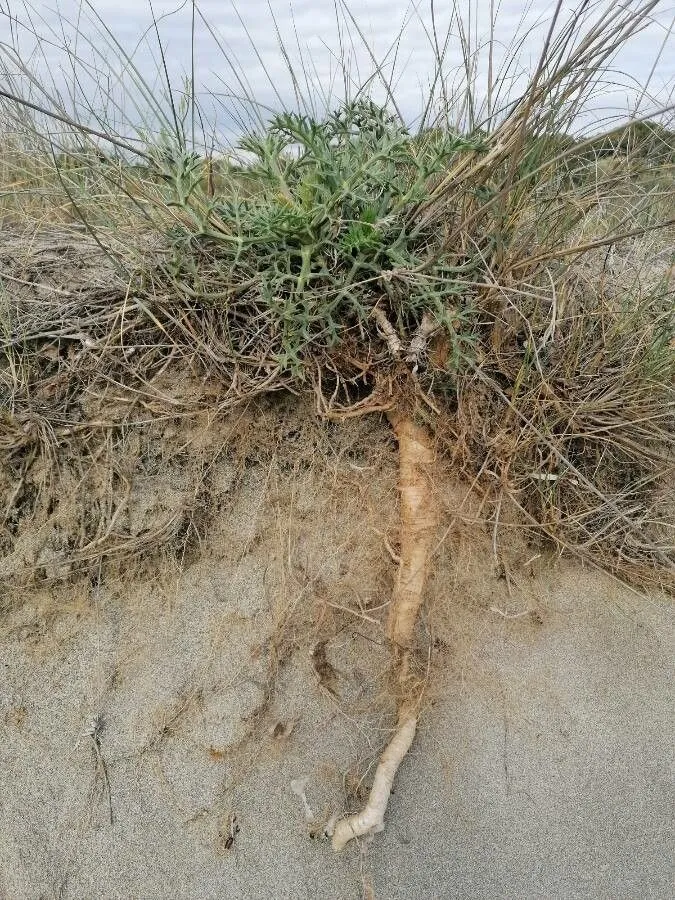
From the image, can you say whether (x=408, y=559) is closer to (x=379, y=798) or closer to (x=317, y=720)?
(x=317, y=720)

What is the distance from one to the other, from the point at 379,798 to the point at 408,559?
620mm

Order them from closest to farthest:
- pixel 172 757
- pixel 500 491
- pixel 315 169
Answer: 1. pixel 315 169
2. pixel 172 757
3. pixel 500 491

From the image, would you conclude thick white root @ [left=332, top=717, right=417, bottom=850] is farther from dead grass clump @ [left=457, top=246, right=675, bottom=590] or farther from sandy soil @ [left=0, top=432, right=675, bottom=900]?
dead grass clump @ [left=457, top=246, right=675, bottom=590]

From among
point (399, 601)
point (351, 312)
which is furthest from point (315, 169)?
point (399, 601)

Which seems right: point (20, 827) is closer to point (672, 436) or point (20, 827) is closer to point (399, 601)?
point (399, 601)

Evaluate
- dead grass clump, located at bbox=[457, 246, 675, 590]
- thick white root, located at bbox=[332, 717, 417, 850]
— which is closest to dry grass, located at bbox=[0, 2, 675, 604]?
dead grass clump, located at bbox=[457, 246, 675, 590]

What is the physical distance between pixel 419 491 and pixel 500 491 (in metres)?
0.24

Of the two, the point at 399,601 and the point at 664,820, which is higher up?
the point at 399,601

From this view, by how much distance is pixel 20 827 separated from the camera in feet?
5.41

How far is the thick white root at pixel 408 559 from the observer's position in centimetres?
173

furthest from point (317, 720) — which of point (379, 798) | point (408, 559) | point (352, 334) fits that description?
point (352, 334)

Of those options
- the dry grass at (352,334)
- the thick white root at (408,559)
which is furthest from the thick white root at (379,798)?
the dry grass at (352,334)

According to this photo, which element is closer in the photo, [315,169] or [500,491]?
[315,169]

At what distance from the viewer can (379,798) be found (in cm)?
165
